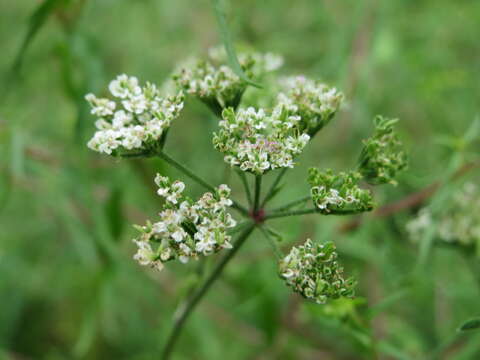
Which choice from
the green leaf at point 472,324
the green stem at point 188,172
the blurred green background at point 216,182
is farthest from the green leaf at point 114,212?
the green leaf at point 472,324

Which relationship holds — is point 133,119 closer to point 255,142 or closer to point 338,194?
point 255,142

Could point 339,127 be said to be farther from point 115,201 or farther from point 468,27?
point 115,201

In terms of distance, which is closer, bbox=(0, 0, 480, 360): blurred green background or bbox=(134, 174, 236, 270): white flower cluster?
bbox=(134, 174, 236, 270): white flower cluster

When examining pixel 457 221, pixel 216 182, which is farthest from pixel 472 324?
pixel 216 182

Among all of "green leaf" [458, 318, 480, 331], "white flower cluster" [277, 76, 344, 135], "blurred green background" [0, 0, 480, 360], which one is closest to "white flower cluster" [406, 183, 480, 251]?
"blurred green background" [0, 0, 480, 360]

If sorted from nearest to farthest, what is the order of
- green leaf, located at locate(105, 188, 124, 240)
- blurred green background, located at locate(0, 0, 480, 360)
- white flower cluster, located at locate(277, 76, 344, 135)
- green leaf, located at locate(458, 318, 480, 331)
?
green leaf, located at locate(458, 318, 480, 331)
white flower cluster, located at locate(277, 76, 344, 135)
green leaf, located at locate(105, 188, 124, 240)
blurred green background, located at locate(0, 0, 480, 360)

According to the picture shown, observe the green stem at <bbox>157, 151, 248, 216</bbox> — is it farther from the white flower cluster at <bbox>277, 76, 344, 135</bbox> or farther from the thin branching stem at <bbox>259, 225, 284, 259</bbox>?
the white flower cluster at <bbox>277, 76, 344, 135</bbox>

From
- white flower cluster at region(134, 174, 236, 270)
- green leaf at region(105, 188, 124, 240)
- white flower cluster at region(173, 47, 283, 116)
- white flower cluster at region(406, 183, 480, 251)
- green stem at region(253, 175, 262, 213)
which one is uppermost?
white flower cluster at region(406, 183, 480, 251)
